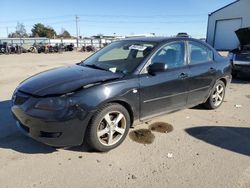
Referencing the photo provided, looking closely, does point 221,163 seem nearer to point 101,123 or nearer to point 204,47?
point 101,123

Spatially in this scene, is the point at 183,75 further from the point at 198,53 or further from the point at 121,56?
the point at 121,56

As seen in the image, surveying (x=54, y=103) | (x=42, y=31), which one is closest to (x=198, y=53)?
(x=54, y=103)

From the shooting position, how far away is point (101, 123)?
399cm

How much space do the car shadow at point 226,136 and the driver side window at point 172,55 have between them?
3.99 feet

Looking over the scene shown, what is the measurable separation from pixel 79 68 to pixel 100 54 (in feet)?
2.44

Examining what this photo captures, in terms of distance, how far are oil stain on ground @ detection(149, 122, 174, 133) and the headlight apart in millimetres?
1893

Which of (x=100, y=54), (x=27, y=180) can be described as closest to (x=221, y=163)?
(x=27, y=180)

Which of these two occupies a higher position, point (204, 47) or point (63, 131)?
point (204, 47)

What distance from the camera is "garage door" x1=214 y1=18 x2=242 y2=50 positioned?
31.1 m

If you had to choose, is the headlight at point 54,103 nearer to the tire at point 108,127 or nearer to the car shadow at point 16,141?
the tire at point 108,127

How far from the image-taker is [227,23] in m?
32.0

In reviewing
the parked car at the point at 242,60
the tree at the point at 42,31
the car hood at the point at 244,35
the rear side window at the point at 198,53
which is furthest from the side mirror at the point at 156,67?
the tree at the point at 42,31

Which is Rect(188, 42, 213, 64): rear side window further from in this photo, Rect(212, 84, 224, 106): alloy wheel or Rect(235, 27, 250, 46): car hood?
Rect(235, 27, 250, 46): car hood

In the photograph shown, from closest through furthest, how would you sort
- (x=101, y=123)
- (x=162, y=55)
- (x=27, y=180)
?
(x=27, y=180) → (x=101, y=123) → (x=162, y=55)
